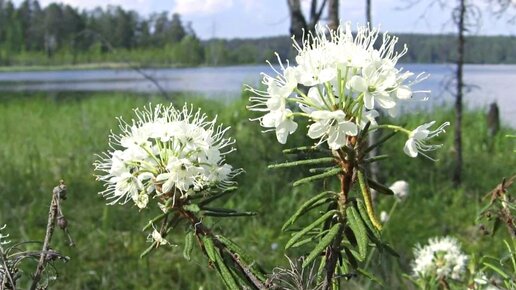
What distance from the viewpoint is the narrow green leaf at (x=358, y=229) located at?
36.1 inches

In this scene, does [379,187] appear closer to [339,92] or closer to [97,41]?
[339,92]

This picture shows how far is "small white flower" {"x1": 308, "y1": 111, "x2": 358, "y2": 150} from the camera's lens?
3.07ft

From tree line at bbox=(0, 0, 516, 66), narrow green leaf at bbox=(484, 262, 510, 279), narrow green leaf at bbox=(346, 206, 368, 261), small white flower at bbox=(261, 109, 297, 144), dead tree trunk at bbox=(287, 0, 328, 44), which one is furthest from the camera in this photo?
tree line at bbox=(0, 0, 516, 66)

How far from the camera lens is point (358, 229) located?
0.95m

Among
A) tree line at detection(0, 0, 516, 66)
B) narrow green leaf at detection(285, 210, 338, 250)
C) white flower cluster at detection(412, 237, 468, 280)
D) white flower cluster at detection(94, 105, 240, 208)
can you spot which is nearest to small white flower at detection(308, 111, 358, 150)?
narrow green leaf at detection(285, 210, 338, 250)

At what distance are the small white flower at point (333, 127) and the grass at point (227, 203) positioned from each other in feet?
6.33

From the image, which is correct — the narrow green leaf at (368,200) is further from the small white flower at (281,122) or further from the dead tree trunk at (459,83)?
the dead tree trunk at (459,83)

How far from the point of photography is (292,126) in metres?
1.03

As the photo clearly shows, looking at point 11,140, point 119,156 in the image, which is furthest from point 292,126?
point 11,140

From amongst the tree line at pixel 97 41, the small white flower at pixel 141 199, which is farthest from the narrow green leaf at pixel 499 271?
the tree line at pixel 97 41

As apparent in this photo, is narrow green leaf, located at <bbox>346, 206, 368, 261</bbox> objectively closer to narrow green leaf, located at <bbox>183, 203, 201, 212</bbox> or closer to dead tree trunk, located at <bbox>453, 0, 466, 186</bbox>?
narrow green leaf, located at <bbox>183, 203, 201, 212</bbox>

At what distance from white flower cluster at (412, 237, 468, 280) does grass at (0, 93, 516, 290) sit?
2.03 feet

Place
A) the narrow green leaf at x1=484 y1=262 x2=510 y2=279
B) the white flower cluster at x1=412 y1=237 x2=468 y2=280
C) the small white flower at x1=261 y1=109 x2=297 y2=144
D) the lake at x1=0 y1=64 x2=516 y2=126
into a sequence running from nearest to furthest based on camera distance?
1. the small white flower at x1=261 y1=109 x2=297 y2=144
2. the narrow green leaf at x1=484 y1=262 x2=510 y2=279
3. the white flower cluster at x1=412 y1=237 x2=468 y2=280
4. the lake at x1=0 y1=64 x2=516 y2=126

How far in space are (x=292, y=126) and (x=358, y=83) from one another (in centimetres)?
12
